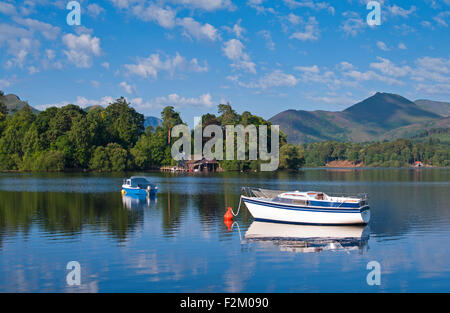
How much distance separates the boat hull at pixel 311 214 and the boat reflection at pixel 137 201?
1608 cm

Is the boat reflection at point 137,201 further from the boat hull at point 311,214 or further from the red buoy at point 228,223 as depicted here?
the boat hull at point 311,214

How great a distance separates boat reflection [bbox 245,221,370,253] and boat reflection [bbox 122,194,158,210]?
52.6ft

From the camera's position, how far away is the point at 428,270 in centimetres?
2177

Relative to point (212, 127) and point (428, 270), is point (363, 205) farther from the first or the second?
point (212, 127)

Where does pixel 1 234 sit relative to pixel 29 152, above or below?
below

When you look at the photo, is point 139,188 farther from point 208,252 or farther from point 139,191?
point 208,252

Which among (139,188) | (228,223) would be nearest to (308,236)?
(228,223)

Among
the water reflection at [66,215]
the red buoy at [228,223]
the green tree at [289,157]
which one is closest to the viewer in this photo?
the water reflection at [66,215]

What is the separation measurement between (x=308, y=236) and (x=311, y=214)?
3.90 meters

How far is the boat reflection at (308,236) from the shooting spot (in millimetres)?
26969

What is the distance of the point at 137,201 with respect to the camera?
53969mm

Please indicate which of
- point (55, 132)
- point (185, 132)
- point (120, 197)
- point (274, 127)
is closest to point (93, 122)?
point (55, 132)

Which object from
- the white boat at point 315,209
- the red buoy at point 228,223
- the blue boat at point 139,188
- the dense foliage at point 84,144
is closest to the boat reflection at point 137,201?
the blue boat at point 139,188

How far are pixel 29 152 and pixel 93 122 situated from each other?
2197 centimetres
